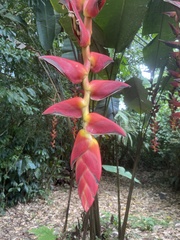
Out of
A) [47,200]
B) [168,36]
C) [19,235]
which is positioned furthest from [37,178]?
[168,36]

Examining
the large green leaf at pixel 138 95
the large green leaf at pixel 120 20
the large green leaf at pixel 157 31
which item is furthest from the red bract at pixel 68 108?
the large green leaf at pixel 138 95

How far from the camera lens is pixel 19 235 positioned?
6.18ft

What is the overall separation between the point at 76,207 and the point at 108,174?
1.25 metres

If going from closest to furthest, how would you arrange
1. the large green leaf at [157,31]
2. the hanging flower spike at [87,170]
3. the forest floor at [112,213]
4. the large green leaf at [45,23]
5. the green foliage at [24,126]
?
1. the hanging flower spike at [87,170]
2. the large green leaf at [157,31]
3. the large green leaf at [45,23]
4. the forest floor at [112,213]
5. the green foliage at [24,126]

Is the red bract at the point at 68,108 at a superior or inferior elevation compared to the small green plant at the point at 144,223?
superior

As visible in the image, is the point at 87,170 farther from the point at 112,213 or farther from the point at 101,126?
the point at 112,213

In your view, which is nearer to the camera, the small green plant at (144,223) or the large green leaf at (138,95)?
the large green leaf at (138,95)

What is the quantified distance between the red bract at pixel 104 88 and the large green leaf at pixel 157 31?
63cm

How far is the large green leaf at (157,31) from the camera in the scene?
82 cm

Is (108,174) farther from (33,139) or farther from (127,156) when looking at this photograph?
(33,139)

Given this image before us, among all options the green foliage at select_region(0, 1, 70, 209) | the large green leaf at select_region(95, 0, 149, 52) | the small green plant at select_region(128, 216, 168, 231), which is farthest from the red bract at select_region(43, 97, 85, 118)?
the small green plant at select_region(128, 216, 168, 231)

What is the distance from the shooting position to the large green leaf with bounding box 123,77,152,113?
1.07m

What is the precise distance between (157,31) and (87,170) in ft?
2.67

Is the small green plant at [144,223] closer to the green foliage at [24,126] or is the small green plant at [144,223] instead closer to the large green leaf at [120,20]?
the green foliage at [24,126]
